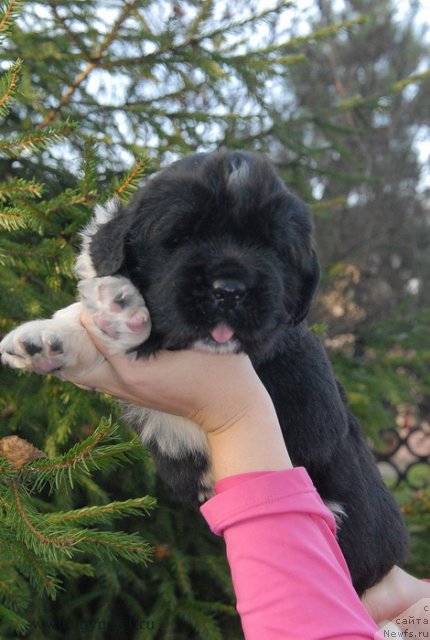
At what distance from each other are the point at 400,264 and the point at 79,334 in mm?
8514

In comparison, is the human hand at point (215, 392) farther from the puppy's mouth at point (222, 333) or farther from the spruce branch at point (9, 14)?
the spruce branch at point (9, 14)

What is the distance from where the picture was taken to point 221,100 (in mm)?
3906

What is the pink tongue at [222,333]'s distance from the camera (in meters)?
1.65

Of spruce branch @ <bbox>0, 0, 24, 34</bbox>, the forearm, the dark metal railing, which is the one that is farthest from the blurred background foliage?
the dark metal railing

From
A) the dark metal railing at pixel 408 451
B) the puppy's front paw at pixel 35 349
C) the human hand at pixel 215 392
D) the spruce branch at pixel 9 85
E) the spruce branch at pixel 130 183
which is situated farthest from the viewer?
the dark metal railing at pixel 408 451

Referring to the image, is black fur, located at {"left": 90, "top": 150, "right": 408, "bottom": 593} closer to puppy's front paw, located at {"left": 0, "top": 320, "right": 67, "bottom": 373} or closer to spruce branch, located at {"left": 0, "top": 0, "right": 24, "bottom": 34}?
puppy's front paw, located at {"left": 0, "top": 320, "right": 67, "bottom": 373}

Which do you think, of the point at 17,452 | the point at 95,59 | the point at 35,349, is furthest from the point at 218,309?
the point at 95,59

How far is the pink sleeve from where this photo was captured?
1411 mm

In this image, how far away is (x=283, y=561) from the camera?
146 cm

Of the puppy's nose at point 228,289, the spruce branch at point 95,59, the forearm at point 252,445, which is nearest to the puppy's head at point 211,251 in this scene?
the puppy's nose at point 228,289

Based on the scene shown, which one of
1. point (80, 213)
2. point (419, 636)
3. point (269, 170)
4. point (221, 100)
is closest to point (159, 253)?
point (269, 170)

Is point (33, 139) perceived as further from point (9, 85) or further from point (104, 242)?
point (104, 242)

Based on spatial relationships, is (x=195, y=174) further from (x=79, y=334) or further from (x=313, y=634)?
(x=313, y=634)

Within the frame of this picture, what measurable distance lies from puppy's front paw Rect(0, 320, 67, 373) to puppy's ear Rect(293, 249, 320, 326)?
2.48ft
